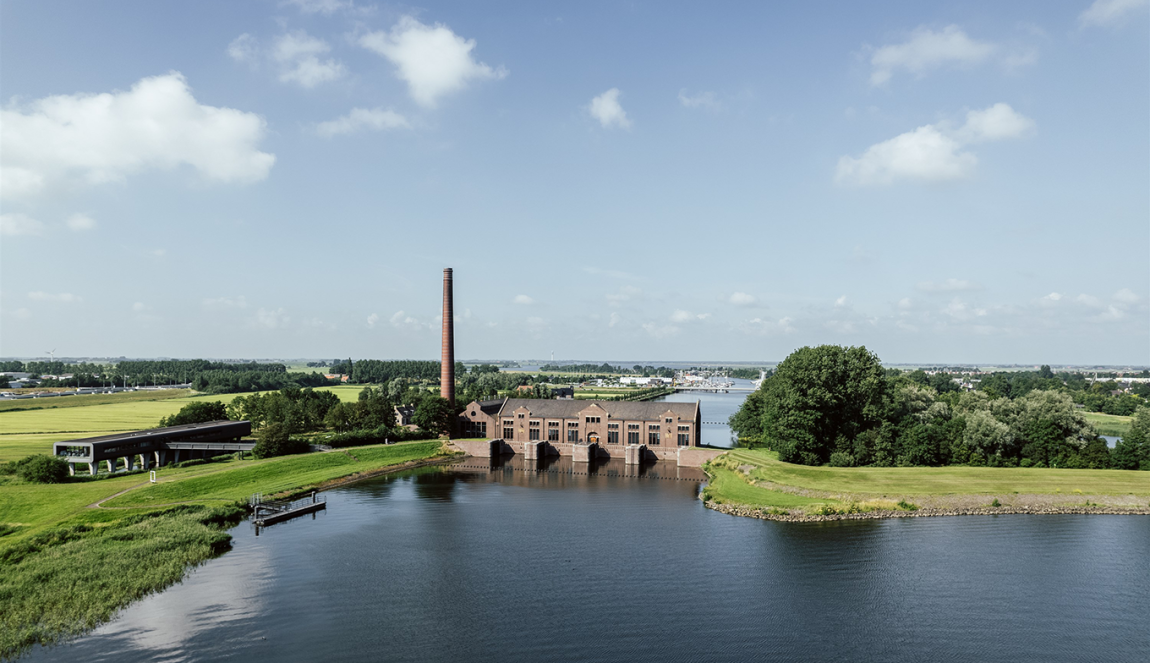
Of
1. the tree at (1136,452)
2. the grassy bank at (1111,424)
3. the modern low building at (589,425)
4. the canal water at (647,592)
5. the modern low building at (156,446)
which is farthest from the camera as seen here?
the grassy bank at (1111,424)

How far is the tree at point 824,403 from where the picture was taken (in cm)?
7506

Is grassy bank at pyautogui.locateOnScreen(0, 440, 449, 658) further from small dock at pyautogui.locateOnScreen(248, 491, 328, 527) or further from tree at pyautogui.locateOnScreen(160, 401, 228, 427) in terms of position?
tree at pyautogui.locateOnScreen(160, 401, 228, 427)

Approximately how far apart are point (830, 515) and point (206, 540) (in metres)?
52.3

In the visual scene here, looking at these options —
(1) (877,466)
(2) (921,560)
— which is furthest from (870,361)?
(2) (921,560)

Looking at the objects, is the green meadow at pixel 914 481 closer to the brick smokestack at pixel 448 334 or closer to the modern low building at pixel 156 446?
the brick smokestack at pixel 448 334

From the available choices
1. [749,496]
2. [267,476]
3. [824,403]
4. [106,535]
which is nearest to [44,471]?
[267,476]

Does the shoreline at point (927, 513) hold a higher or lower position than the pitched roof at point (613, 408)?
lower

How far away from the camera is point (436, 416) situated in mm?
102438

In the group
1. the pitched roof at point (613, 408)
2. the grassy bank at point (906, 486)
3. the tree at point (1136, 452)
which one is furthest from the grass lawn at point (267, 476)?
the tree at point (1136, 452)

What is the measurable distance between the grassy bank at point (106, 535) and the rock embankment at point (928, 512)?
45137 mm

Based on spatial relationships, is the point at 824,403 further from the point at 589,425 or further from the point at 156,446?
the point at 156,446

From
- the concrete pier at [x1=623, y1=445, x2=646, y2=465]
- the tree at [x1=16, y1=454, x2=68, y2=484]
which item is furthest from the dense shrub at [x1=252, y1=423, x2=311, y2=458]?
the concrete pier at [x1=623, y1=445, x2=646, y2=465]

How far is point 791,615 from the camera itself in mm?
34656

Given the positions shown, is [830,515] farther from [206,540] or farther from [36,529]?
[36,529]
